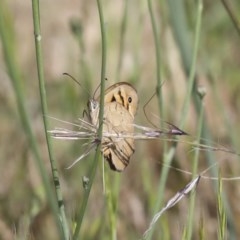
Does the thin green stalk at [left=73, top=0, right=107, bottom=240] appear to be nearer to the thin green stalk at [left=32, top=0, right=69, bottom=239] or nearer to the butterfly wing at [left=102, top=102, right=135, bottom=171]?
the thin green stalk at [left=32, top=0, right=69, bottom=239]

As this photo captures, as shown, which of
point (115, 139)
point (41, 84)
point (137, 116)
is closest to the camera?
point (41, 84)

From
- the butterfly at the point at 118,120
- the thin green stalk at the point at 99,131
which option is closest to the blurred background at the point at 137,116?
the butterfly at the point at 118,120

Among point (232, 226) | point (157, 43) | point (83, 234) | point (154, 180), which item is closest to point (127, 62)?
point (154, 180)

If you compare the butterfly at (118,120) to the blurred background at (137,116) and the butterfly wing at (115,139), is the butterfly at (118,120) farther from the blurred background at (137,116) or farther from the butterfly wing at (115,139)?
the blurred background at (137,116)

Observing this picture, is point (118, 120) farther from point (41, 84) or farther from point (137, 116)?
point (137, 116)

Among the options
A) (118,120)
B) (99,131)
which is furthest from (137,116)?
(99,131)

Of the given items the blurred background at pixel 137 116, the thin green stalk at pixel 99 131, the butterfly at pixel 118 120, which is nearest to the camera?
the thin green stalk at pixel 99 131

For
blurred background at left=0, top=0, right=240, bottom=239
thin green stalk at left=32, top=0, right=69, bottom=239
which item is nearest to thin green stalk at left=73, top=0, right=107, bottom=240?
thin green stalk at left=32, top=0, right=69, bottom=239

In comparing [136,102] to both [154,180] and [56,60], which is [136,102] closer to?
[154,180]
